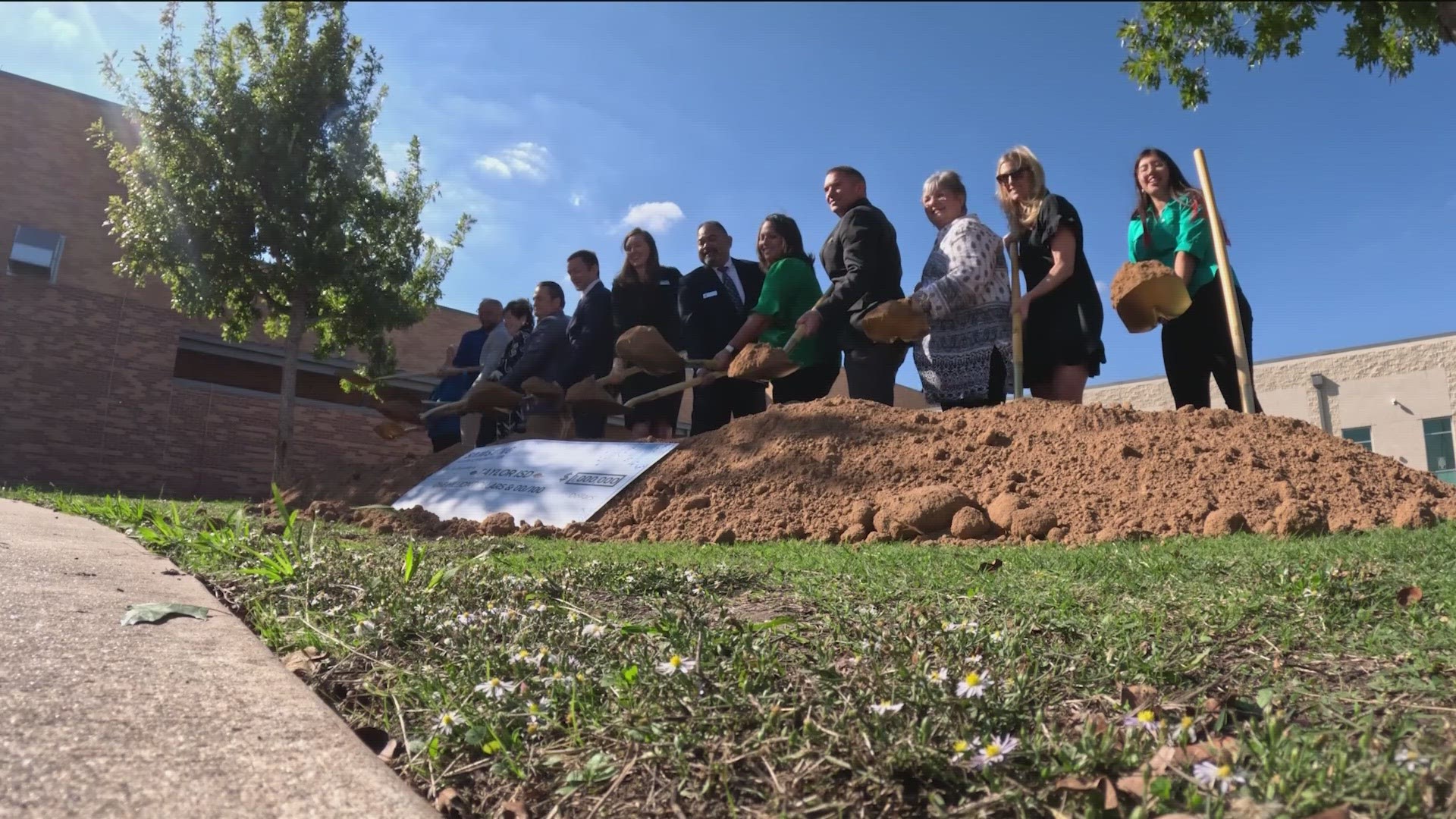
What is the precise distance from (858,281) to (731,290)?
1.51 metres

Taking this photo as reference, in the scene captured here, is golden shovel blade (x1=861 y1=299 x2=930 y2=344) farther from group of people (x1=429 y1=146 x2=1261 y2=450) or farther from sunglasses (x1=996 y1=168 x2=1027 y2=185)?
sunglasses (x1=996 y1=168 x2=1027 y2=185)

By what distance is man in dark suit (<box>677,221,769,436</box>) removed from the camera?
22.3 feet

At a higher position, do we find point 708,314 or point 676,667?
point 708,314

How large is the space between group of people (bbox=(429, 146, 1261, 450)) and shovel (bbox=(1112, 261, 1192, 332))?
282 millimetres

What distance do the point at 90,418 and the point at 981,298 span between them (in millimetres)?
14955

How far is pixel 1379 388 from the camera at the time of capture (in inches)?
1034

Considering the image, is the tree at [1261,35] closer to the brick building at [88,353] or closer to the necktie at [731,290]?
the necktie at [731,290]

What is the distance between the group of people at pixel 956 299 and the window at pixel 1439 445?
2540 centimetres

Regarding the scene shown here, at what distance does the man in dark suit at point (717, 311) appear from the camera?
681cm

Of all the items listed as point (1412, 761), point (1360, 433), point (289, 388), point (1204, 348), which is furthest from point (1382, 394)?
point (1412, 761)

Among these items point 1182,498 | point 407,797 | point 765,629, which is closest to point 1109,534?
point 1182,498

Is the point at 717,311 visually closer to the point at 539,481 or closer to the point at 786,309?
the point at 786,309

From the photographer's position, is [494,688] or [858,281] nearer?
[494,688]

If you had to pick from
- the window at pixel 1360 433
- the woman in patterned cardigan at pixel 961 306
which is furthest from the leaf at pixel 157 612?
the window at pixel 1360 433
